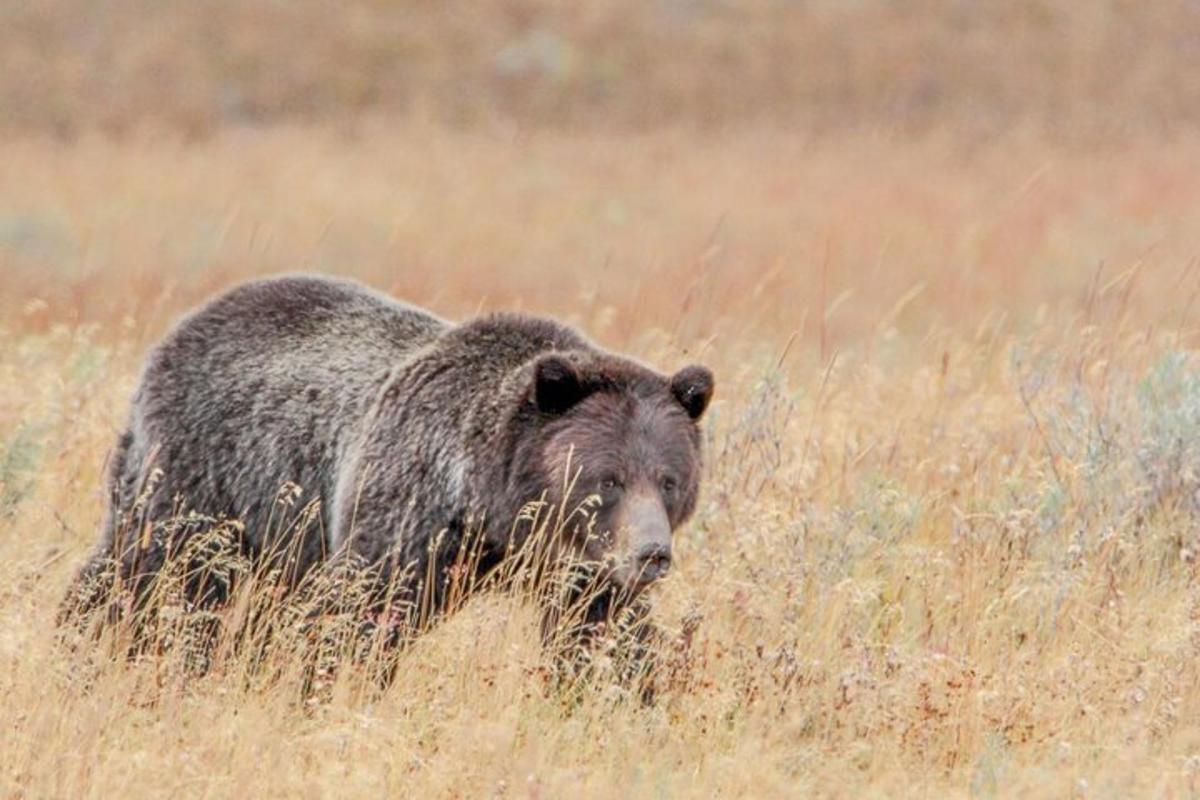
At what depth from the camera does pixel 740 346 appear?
9219 mm

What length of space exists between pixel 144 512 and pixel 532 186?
17.4m

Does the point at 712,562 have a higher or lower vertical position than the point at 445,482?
lower

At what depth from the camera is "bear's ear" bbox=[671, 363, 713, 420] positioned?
5.68 m

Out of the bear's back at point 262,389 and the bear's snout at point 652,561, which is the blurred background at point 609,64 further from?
the bear's snout at point 652,561

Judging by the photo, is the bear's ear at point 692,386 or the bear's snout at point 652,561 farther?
the bear's ear at point 692,386

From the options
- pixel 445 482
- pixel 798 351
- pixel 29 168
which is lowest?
pixel 29 168

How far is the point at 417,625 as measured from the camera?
5.57 meters

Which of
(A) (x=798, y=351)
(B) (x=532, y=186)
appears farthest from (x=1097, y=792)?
(B) (x=532, y=186)

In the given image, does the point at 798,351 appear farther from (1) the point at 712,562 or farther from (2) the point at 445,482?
(2) the point at 445,482

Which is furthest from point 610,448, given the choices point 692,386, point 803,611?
point 803,611

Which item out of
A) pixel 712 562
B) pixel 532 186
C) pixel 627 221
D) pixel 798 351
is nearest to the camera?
pixel 712 562

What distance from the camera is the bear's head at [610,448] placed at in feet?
17.9

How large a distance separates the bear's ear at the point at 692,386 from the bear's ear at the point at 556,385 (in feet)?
0.92

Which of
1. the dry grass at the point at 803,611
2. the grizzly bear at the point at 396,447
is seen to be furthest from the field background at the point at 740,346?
the grizzly bear at the point at 396,447
